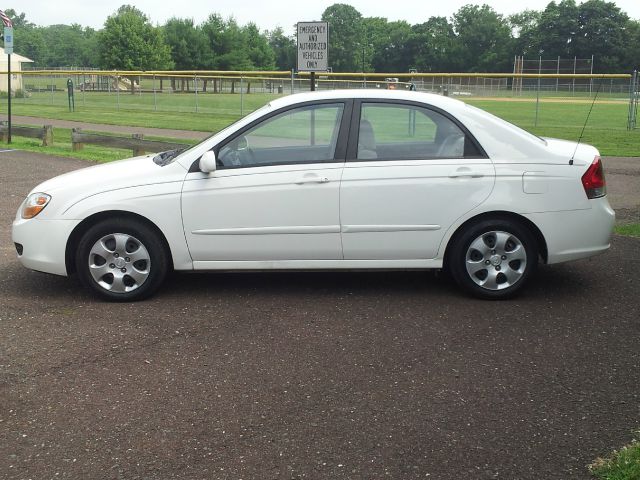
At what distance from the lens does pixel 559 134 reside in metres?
22.3

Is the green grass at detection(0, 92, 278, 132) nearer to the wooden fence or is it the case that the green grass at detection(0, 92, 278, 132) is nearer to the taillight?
the wooden fence

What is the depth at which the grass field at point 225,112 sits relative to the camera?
76.5 ft

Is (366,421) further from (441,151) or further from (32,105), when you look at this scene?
(32,105)

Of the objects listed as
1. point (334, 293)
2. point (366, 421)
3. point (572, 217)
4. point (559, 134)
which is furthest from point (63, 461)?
point (559, 134)

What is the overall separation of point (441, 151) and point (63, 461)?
378cm

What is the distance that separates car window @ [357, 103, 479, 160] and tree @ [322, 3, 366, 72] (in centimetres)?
6768

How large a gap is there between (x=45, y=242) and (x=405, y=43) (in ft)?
307

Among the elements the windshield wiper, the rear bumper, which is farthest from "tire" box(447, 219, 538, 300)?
the windshield wiper

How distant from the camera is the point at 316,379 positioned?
178 inches

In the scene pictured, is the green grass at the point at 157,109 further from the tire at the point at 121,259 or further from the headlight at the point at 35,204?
the tire at the point at 121,259

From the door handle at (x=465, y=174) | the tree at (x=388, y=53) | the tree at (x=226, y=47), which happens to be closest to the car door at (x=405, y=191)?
the door handle at (x=465, y=174)

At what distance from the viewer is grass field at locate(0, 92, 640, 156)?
23.3 metres

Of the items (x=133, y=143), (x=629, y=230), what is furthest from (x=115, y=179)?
(x=133, y=143)

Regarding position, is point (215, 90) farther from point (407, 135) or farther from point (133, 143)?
point (407, 135)
